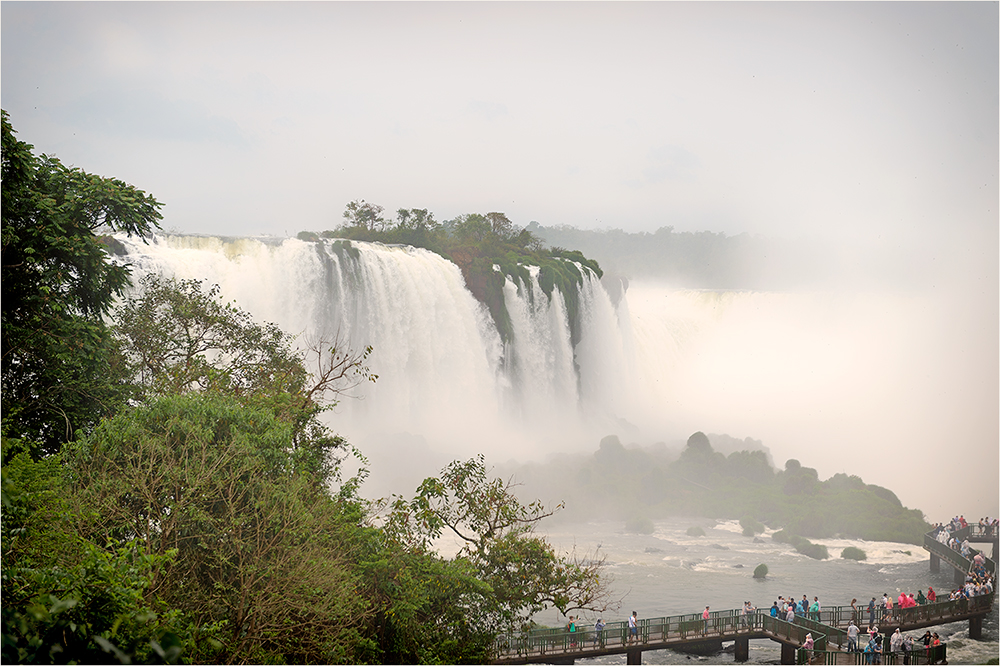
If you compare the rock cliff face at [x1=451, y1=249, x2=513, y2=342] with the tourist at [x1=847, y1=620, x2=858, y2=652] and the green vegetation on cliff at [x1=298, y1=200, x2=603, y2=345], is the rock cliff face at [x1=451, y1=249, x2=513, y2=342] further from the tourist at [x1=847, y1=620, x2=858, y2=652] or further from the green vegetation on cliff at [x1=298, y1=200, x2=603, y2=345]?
the tourist at [x1=847, y1=620, x2=858, y2=652]

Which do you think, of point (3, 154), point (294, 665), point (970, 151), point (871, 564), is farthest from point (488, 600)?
point (970, 151)

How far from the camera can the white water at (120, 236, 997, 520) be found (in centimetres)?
2031

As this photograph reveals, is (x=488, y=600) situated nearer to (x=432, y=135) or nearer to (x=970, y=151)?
(x=432, y=135)

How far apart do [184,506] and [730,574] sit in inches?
677

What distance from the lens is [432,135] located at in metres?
35.7

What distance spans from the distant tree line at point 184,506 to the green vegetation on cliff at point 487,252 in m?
14.5

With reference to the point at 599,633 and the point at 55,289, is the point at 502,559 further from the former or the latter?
the point at 55,289

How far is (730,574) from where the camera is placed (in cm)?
1992

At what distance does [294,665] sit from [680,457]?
24.8 metres

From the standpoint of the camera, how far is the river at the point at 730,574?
15.2 metres

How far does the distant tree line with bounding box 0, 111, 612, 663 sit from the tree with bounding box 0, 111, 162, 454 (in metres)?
0.02

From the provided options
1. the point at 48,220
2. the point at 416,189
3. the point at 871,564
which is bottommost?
the point at 871,564

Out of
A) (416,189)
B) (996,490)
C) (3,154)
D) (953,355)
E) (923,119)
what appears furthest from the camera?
(416,189)

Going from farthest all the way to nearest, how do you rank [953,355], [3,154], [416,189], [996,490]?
1. [416,189]
2. [953,355]
3. [996,490]
4. [3,154]
